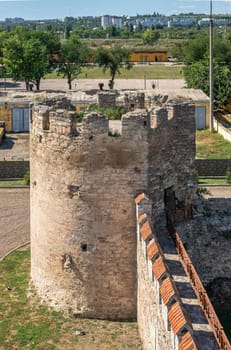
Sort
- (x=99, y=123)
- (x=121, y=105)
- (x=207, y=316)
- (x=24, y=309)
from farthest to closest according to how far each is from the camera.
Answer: (x=121, y=105), (x=24, y=309), (x=99, y=123), (x=207, y=316)

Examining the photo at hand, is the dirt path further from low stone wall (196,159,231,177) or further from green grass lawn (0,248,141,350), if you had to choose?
low stone wall (196,159,231,177)

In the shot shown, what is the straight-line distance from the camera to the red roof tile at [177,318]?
1091 centimetres

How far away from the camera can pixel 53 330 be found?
1648cm

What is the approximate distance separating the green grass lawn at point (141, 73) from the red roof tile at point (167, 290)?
78.1 metres

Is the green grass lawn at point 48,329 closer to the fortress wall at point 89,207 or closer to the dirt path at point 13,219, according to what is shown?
the fortress wall at point 89,207

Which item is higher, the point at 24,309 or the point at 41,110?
the point at 41,110

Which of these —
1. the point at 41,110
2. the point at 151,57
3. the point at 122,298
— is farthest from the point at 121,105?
the point at 151,57

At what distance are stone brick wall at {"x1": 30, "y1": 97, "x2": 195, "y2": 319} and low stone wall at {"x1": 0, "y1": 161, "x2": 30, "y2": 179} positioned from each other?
1926 centimetres

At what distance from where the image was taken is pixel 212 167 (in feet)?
123

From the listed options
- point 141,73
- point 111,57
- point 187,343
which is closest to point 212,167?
point 187,343

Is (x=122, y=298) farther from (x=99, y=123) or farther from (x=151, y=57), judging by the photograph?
(x=151, y=57)

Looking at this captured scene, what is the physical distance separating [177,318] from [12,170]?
26.8 meters

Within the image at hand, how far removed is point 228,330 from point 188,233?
3026 mm

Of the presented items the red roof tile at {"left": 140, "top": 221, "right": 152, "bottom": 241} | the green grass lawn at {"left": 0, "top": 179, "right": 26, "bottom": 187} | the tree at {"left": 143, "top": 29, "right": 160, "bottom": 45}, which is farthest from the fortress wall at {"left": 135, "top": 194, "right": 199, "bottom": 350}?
the tree at {"left": 143, "top": 29, "right": 160, "bottom": 45}
